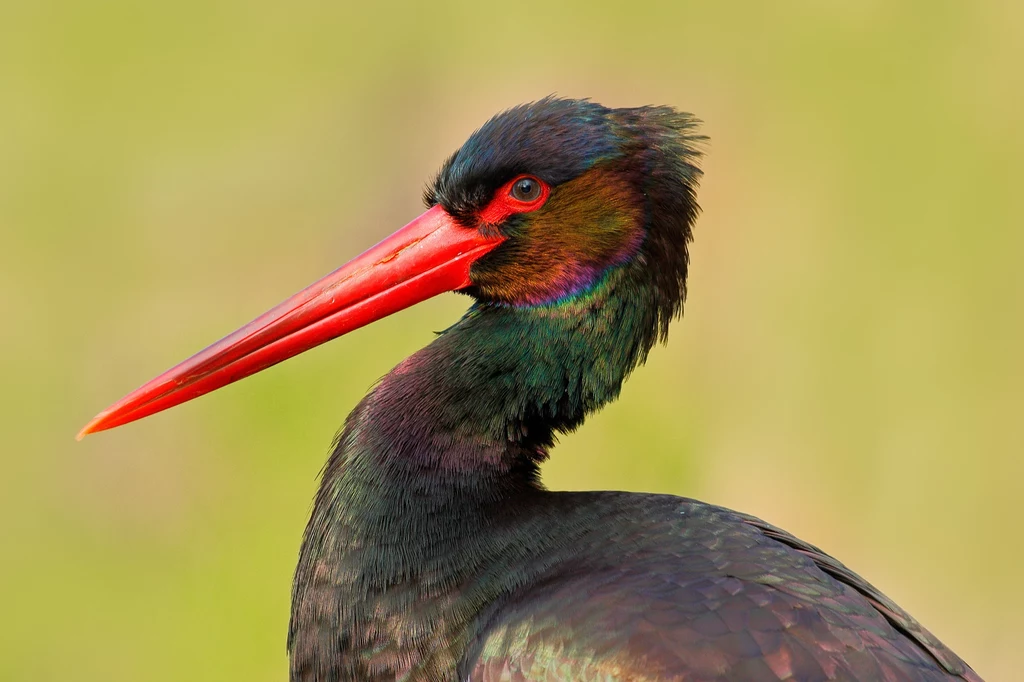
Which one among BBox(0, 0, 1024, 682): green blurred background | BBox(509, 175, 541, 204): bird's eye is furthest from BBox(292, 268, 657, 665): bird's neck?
BBox(0, 0, 1024, 682): green blurred background

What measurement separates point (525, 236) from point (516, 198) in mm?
98

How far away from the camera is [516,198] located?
3.27 metres

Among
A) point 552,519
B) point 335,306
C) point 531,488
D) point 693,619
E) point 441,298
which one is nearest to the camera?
point 693,619

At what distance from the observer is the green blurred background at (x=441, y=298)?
5891mm

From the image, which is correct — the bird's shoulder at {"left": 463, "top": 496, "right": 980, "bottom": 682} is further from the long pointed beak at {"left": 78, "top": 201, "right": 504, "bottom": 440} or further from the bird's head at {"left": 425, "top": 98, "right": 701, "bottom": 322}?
the long pointed beak at {"left": 78, "top": 201, "right": 504, "bottom": 440}

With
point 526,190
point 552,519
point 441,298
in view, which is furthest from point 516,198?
point 441,298

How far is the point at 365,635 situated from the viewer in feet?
9.60

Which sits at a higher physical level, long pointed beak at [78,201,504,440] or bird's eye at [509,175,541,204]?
bird's eye at [509,175,541,204]

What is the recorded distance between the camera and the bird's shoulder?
2.66 meters

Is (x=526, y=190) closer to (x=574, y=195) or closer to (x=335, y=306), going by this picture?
(x=574, y=195)

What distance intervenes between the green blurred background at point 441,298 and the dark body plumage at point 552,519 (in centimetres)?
249

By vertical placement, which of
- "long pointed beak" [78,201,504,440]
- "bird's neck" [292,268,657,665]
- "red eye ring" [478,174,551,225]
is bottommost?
"bird's neck" [292,268,657,665]

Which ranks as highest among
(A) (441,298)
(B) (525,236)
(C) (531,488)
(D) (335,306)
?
(A) (441,298)

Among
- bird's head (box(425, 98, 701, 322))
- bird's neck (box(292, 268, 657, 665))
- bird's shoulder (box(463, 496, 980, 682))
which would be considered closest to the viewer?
bird's shoulder (box(463, 496, 980, 682))
